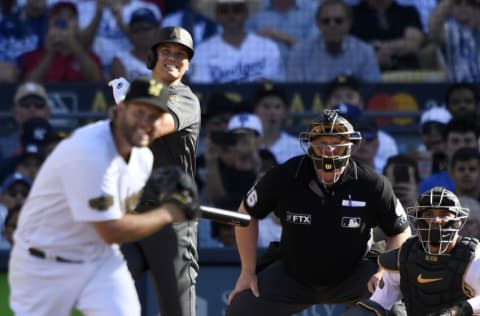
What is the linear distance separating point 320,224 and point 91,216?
2.30 metres

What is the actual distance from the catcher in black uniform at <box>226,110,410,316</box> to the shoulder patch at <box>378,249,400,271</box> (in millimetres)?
188

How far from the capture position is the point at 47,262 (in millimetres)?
5008

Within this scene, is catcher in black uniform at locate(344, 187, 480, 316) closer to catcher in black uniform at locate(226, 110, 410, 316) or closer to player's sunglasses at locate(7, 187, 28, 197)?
catcher in black uniform at locate(226, 110, 410, 316)

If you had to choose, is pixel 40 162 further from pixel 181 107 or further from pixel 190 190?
pixel 190 190

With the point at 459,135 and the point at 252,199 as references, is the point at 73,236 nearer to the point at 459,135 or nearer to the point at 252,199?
the point at 252,199

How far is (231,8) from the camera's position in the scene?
36.0ft

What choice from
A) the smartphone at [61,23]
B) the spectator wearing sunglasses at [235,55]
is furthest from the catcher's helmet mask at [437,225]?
the smartphone at [61,23]

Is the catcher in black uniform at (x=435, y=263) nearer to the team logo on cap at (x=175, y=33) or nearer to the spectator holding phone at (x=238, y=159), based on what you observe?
the team logo on cap at (x=175, y=33)

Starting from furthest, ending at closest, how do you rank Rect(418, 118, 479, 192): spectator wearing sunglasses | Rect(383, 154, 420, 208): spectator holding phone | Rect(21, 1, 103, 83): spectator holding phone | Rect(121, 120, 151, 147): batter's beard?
Rect(21, 1, 103, 83): spectator holding phone → Rect(418, 118, 479, 192): spectator wearing sunglasses → Rect(383, 154, 420, 208): spectator holding phone → Rect(121, 120, 151, 147): batter's beard

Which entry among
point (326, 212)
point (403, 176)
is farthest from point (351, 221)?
point (403, 176)

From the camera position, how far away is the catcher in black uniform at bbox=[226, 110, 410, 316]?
6797mm

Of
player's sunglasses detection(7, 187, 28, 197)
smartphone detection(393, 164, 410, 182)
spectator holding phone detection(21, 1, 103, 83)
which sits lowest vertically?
player's sunglasses detection(7, 187, 28, 197)

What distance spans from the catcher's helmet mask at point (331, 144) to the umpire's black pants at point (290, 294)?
0.70 metres

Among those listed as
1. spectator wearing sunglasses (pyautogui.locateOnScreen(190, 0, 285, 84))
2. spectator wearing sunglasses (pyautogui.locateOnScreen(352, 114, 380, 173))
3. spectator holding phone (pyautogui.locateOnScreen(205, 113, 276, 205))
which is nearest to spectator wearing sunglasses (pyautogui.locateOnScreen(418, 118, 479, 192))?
spectator wearing sunglasses (pyautogui.locateOnScreen(352, 114, 380, 173))
